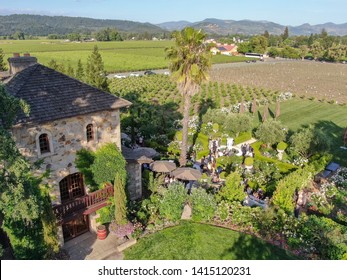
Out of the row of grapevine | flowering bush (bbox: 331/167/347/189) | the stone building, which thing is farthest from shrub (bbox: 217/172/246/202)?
the row of grapevine

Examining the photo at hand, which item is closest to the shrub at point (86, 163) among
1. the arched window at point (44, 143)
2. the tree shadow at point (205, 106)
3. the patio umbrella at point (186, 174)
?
the arched window at point (44, 143)

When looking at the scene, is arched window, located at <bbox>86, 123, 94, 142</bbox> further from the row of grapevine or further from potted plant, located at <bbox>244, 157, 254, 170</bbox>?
the row of grapevine

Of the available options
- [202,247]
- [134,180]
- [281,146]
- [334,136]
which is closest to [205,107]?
[334,136]

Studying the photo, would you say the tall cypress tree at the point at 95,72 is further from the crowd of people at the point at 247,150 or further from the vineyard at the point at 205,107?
the crowd of people at the point at 247,150

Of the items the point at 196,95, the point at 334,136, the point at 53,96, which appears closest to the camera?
the point at 53,96

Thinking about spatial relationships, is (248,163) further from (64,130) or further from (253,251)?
(64,130)

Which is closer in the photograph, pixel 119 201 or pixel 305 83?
pixel 119 201

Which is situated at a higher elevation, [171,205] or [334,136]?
[171,205]

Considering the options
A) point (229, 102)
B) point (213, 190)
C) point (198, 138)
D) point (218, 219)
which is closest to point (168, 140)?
point (198, 138)
